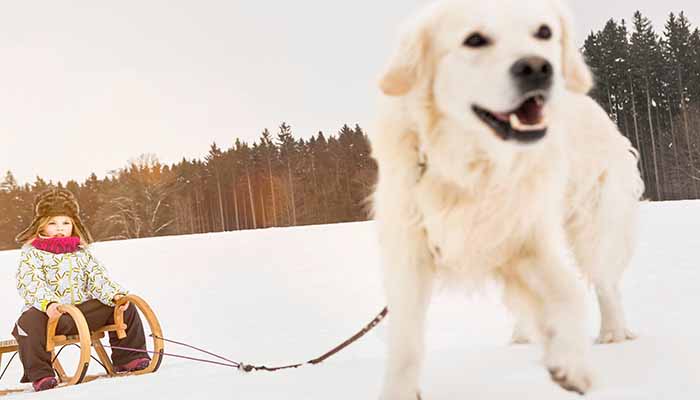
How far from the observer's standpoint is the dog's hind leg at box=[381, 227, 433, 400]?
6.54 feet

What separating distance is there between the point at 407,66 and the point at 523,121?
392 mm

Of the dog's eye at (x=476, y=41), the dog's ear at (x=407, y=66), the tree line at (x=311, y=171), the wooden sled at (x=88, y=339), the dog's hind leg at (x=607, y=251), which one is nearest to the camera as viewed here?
the dog's eye at (x=476, y=41)

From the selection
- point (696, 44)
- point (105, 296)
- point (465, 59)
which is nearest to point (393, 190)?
point (465, 59)

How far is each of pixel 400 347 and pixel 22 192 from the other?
49.9 m

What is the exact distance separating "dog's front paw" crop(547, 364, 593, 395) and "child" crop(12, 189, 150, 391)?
Result: 3.63 metres

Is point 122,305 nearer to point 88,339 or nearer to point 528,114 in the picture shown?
point 88,339

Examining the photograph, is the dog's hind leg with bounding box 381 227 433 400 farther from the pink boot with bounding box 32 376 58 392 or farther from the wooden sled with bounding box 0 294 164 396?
the pink boot with bounding box 32 376 58 392

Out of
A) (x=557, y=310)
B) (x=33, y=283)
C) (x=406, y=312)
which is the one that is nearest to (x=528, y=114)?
(x=557, y=310)

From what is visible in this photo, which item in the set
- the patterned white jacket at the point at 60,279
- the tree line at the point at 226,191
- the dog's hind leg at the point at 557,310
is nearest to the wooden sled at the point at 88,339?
the patterned white jacket at the point at 60,279

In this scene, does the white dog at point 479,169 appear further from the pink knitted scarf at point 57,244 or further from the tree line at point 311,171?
the tree line at point 311,171

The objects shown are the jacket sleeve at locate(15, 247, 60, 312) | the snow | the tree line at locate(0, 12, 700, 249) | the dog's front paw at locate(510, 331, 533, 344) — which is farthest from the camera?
the tree line at locate(0, 12, 700, 249)

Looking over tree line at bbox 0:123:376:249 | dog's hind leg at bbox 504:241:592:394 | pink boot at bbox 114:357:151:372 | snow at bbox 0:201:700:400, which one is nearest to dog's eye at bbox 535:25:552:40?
dog's hind leg at bbox 504:241:592:394

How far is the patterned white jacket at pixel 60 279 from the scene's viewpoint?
4527 mm

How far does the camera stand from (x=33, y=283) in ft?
14.9
